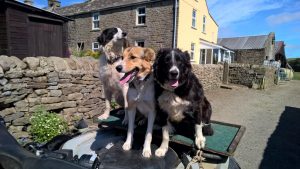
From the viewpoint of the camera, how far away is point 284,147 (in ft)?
21.5

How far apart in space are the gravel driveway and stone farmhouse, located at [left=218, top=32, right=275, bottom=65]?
22388 mm

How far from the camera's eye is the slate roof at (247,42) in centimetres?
3518

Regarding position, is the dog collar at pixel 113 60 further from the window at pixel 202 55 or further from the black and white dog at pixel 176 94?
the window at pixel 202 55

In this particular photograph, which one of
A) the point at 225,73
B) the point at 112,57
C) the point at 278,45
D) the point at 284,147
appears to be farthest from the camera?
the point at 278,45

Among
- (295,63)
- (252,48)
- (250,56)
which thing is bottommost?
(295,63)

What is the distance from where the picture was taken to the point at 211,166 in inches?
95.3

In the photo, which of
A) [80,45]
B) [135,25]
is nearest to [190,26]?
[135,25]

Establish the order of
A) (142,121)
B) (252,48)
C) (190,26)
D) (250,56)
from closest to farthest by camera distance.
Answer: (142,121), (190,26), (252,48), (250,56)

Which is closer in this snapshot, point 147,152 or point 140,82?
point 147,152

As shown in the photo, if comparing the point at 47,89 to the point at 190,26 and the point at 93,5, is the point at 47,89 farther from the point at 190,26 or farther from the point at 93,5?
the point at 93,5

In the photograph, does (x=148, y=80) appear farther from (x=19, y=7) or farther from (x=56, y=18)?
(x=56, y=18)

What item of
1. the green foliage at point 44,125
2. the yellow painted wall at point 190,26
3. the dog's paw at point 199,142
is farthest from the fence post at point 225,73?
the dog's paw at point 199,142

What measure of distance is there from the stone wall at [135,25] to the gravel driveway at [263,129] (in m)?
7.81

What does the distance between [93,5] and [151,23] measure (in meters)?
8.01
